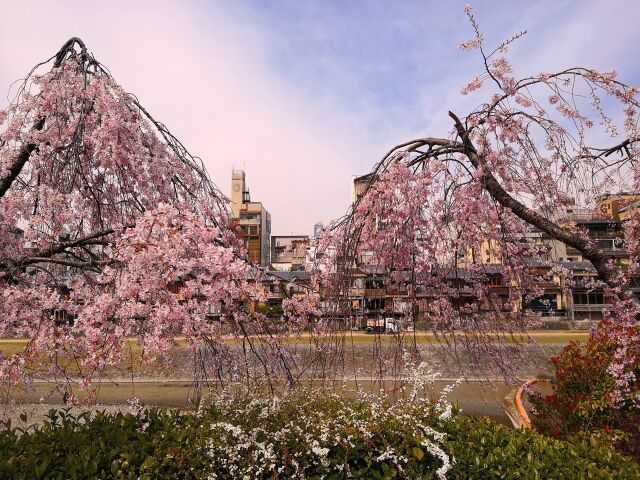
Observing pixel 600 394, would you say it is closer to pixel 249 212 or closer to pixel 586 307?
pixel 586 307

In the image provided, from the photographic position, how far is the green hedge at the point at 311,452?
3.02 metres

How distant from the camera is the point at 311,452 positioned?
10.2 ft

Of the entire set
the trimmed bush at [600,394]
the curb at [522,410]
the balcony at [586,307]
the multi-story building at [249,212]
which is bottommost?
the curb at [522,410]

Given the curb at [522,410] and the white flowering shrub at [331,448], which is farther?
the curb at [522,410]

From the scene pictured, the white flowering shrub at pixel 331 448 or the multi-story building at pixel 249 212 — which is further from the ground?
the multi-story building at pixel 249 212

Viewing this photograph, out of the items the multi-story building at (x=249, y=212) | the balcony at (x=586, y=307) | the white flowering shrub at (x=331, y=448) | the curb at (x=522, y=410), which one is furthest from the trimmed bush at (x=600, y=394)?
the multi-story building at (x=249, y=212)

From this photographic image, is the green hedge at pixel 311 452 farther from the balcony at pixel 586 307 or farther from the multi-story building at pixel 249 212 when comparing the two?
the multi-story building at pixel 249 212

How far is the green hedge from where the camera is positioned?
9.91 feet

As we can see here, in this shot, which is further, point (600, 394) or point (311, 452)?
point (600, 394)

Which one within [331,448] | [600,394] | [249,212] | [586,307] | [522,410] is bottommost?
[522,410]

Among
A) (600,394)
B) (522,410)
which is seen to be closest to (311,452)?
(600,394)

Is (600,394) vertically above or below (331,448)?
below

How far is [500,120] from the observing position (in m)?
4.13

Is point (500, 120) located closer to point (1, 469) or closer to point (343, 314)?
point (343, 314)
